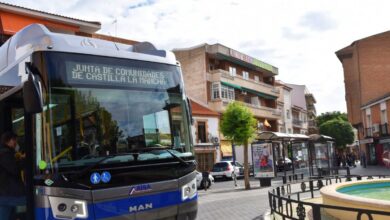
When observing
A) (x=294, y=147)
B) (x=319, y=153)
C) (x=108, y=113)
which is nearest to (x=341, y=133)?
(x=319, y=153)

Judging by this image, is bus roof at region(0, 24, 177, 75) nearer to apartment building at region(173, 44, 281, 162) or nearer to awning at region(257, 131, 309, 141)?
awning at region(257, 131, 309, 141)

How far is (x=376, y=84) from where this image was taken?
54844 millimetres

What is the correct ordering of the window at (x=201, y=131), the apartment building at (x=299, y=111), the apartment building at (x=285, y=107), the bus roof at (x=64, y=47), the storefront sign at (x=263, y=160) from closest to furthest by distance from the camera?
1. the bus roof at (x=64, y=47)
2. the storefront sign at (x=263, y=160)
3. the window at (x=201, y=131)
4. the apartment building at (x=285, y=107)
5. the apartment building at (x=299, y=111)

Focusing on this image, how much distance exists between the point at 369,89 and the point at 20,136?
54861 millimetres

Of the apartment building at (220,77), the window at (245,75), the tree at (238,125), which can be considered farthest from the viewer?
the window at (245,75)

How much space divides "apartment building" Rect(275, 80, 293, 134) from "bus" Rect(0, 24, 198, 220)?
5878 centimetres

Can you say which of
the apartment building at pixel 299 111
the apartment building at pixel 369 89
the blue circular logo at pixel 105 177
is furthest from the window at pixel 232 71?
the blue circular logo at pixel 105 177

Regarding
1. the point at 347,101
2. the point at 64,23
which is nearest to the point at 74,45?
the point at 64,23

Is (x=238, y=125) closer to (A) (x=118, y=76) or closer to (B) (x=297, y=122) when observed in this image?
(A) (x=118, y=76)

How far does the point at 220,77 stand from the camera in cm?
4459

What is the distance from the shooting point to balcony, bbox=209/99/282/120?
43.9 meters

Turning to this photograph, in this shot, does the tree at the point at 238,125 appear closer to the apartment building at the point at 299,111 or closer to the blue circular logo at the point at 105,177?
the blue circular logo at the point at 105,177

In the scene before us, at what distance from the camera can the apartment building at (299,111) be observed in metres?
76.6

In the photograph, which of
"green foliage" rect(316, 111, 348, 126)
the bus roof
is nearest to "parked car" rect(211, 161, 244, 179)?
the bus roof
